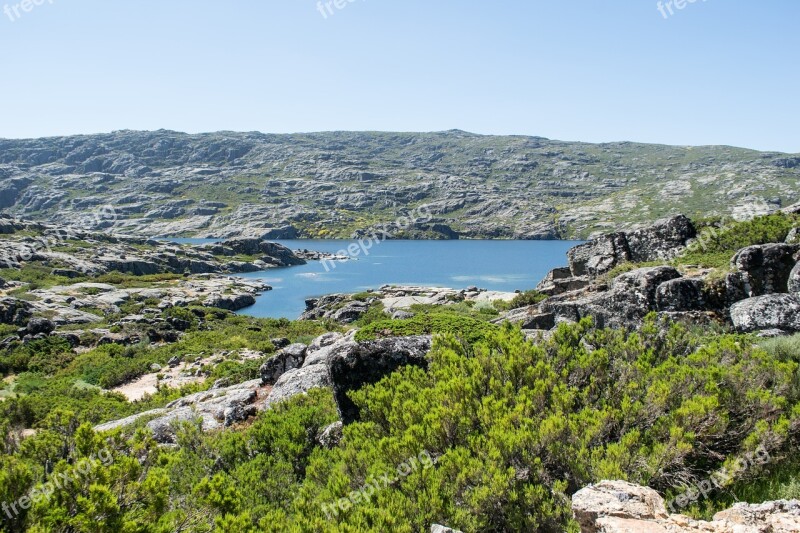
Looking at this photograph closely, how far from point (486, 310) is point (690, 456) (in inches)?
1069

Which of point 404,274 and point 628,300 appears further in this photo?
point 404,274

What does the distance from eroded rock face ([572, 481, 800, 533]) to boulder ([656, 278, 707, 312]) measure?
Answer: 10551 millimetres

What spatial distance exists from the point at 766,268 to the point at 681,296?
2366 millimetres

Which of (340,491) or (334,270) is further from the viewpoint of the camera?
(334,270)

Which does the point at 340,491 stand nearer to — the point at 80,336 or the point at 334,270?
the point at 80,336

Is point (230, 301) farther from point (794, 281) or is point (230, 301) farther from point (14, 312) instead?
point (794, 281)

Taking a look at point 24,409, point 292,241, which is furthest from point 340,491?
point 292,241

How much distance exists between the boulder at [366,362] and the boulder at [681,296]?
810cm

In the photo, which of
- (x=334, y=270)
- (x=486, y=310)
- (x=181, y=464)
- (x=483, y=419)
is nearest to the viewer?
(x=483, y=419)

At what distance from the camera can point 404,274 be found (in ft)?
325

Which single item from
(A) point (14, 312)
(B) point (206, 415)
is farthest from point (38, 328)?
(B) point (206, 415)

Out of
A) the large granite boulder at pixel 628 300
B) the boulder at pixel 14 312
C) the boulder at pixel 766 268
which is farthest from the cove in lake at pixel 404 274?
the boulder at pixel 766 268

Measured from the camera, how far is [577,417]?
6062 millimetres

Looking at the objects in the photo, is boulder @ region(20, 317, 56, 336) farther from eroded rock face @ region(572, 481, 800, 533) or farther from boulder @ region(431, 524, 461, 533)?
eroded rock face @ region(572, 481, 800, 533)
